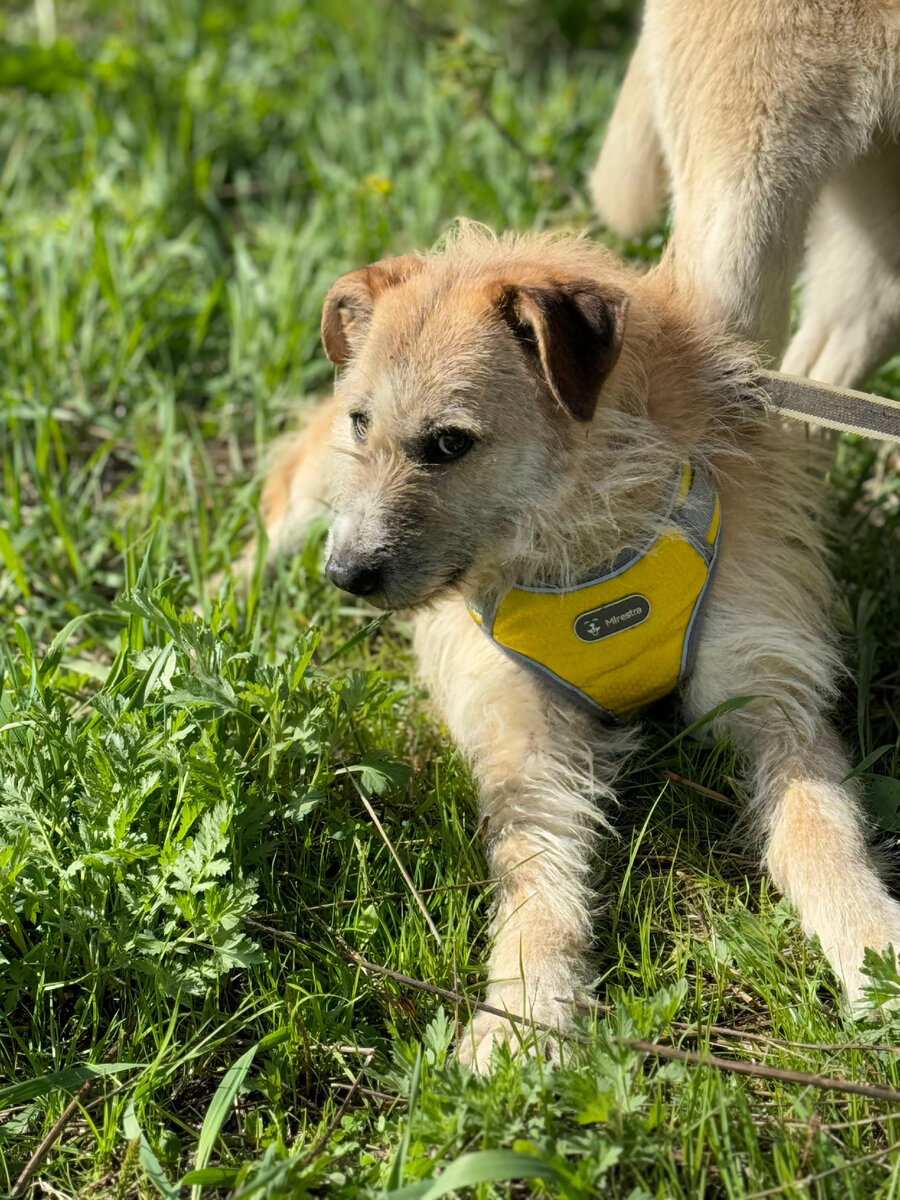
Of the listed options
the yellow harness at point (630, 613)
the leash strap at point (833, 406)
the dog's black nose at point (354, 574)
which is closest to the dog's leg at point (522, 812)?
the yellow harness at point (630, 613)

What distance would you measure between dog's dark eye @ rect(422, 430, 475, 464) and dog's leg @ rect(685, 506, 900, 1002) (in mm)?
738

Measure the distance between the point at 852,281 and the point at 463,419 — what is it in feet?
4.93

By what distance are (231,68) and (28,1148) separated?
5.36 metres

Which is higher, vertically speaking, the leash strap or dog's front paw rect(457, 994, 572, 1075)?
the leash strap

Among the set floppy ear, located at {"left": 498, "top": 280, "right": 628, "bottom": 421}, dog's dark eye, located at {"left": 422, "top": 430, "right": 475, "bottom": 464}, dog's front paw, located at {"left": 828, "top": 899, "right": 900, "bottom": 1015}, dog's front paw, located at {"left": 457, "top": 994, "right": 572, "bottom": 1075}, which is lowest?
dog's front paw, located at {"left": 457, "top": 994, "right": 572, "bottom": 1075}

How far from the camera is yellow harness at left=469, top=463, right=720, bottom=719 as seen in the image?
2.83 meters

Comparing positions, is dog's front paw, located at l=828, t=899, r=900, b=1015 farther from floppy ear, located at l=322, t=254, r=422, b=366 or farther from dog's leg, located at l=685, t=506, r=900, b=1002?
floppy ear, located at l=322, t=254, r=422, b=366

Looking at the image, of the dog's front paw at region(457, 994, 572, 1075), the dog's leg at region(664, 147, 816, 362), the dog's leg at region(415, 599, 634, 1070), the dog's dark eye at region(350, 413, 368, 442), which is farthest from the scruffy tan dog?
the dog's front paw at region(457, 994, 572, 1075)

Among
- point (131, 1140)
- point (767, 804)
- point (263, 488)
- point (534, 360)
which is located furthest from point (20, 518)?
point (767, 804)

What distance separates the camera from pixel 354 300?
3.01 m

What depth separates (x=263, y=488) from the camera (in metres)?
4.16

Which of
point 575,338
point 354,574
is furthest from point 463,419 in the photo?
point 354,574

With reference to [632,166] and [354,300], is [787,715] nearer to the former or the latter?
[354,300]

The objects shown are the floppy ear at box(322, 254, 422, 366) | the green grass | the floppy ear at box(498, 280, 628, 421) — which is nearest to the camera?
the green grass
